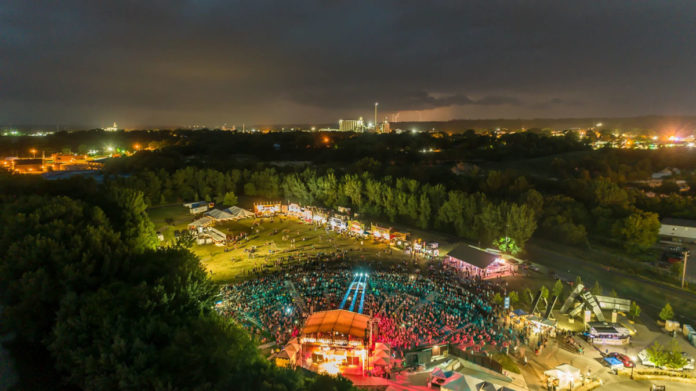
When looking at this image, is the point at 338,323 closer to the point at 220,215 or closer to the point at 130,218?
the point at 130,218

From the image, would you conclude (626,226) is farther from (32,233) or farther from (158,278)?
(32,233)

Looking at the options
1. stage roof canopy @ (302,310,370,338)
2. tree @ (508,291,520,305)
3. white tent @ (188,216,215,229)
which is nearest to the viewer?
stage roof canopy @ (302,310,370,338)

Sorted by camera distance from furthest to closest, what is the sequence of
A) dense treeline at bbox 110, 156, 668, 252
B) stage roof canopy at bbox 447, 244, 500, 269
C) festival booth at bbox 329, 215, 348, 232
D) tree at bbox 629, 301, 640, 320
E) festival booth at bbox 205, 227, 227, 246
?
1. festival booth at bbox 329, 215, 348, 232
2. festival booth at bbox 205, 227, 227, 246
3. dense treeline at bbox 110, 156, 668, 252
4. stage roof canopy at bbox 447, 244, 500, 269
5. tree at bbox 629, 301, 640, 320

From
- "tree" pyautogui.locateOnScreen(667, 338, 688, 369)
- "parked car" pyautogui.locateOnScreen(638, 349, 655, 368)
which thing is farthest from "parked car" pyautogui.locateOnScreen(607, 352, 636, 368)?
"tree" pyautogui.locateOnScreen(667, 338, 688, 369)

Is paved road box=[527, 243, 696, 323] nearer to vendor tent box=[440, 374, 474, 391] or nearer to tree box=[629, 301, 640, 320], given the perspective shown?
tree box=[629, 301, 640, 320]

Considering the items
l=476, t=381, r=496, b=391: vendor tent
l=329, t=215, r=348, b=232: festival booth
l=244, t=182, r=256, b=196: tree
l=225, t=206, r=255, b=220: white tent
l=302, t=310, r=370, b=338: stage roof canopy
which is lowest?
l=476, t=381, r=496, b=391: vendor tent

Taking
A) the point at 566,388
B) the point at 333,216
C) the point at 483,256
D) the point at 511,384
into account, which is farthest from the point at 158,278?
the point at 333,216

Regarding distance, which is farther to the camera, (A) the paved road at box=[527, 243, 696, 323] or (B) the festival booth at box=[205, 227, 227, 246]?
(B) the festival booth at box=[205, 227, 227, 246]
